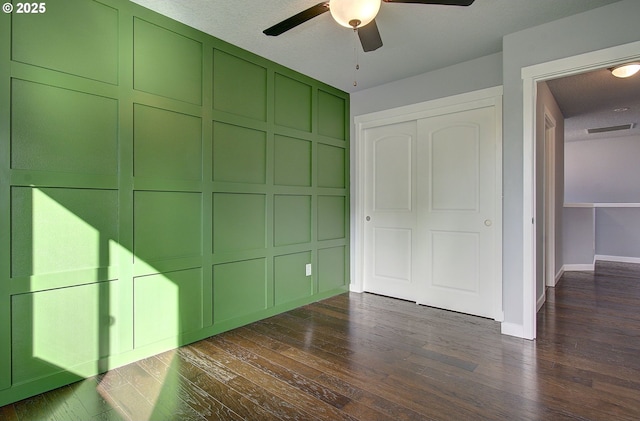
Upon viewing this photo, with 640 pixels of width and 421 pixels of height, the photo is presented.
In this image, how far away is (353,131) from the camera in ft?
13.6

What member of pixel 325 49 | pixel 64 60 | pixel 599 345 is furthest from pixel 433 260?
pixel 64 60

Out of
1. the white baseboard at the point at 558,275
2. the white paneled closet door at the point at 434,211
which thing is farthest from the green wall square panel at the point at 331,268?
the white baseboard at the point at 558,275

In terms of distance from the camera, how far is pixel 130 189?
89.9 inches

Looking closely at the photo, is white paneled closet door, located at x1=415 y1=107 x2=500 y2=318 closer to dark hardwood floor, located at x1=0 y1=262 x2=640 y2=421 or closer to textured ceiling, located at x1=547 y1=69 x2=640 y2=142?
dark hardwood floor, located at x1=0 y1=262 x2=640 y2=421

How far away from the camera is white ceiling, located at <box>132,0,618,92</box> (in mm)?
2324

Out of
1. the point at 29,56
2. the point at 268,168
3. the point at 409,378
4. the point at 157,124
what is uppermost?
the point at 29,56

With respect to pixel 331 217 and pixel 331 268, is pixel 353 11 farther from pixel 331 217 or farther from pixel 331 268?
pixel 331 268

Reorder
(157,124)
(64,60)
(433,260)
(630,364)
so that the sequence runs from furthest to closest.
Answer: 1. (433,260)
2. (157,124)
3. (630,364)
4. (64,60)

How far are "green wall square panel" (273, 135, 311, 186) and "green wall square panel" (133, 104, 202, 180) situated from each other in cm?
84

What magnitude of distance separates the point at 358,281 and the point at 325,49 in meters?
2.65

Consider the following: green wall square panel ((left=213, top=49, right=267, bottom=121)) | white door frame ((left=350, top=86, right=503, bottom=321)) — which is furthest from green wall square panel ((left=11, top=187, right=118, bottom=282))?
white door frame ((left=350, top=86, right=503, bottom=321))

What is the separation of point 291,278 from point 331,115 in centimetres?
195

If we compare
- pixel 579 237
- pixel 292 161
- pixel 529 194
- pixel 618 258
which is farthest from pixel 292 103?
pixel 618 258

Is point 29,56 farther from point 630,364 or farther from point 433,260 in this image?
point 630,364
